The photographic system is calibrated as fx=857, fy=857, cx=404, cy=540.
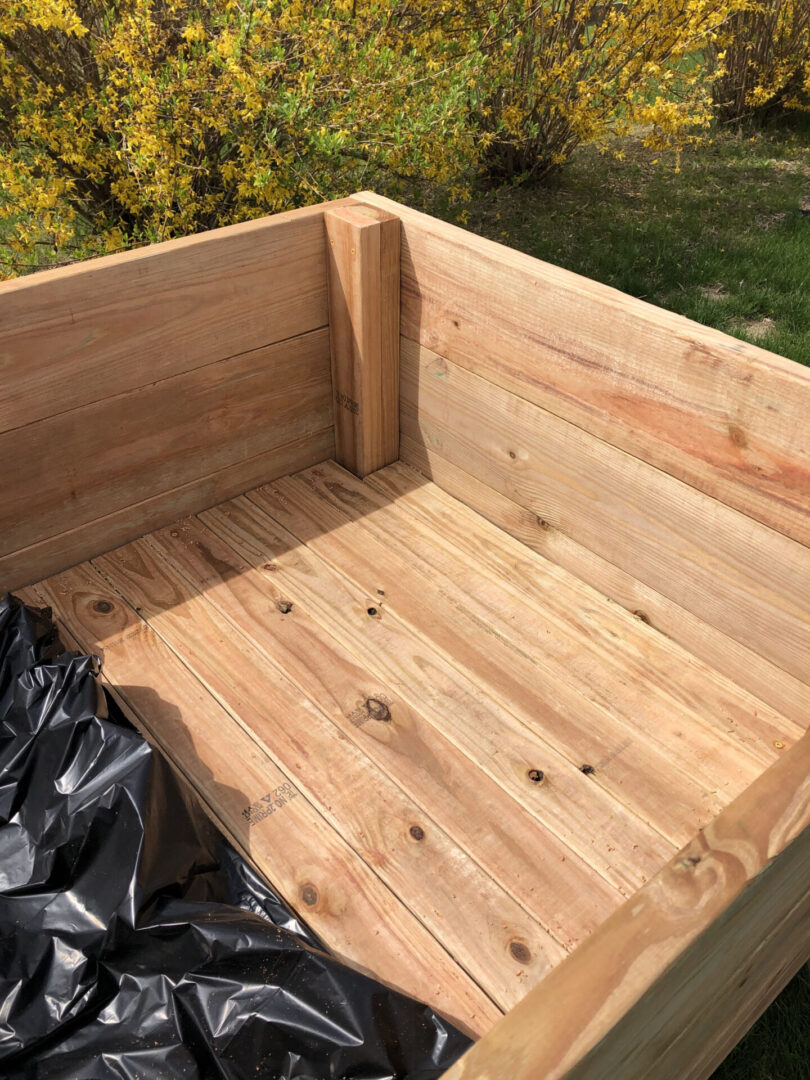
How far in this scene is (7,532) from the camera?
2.00 metres

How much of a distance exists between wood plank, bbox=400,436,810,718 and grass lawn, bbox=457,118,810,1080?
2.01 m

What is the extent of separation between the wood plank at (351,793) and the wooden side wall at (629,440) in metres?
0.74

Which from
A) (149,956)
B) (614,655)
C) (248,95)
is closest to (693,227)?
(248,95)

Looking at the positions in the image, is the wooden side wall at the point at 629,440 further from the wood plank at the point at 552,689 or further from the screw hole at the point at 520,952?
the screw hole at the point at 520,952

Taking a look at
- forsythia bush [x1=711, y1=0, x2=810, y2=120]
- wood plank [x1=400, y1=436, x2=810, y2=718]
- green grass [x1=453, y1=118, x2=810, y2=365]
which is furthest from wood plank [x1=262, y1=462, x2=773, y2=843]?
forsythia bush [x1=711, y1=0, x2=810, y2=120]

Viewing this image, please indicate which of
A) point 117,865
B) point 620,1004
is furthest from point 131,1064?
point 620,1004

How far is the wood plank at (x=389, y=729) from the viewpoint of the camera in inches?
60.2

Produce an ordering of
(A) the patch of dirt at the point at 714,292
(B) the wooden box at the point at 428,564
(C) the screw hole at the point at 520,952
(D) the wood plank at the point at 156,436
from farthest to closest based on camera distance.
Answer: (A) the patch of dirt at the point at 714,292
(D) the wood plank at the point at 156,436
(B) the wooden box at the point at 428,564
(C) the screw hole at the point at 520,952

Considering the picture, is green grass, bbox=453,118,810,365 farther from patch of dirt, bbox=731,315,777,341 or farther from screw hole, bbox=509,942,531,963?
screw hole, bbox=509,942,531,963

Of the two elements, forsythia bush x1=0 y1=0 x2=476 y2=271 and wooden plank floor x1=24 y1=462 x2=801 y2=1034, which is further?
forsythia bush x1=0 y1=0 x2=476 y2=271

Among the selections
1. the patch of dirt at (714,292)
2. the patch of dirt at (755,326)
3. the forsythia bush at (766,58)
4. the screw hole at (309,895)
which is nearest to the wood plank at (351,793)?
the screw hole at (309,895)

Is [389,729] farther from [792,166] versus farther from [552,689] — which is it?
[792,166]

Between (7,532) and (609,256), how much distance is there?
350 cm

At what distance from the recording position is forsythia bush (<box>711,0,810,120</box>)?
5.81 metres
